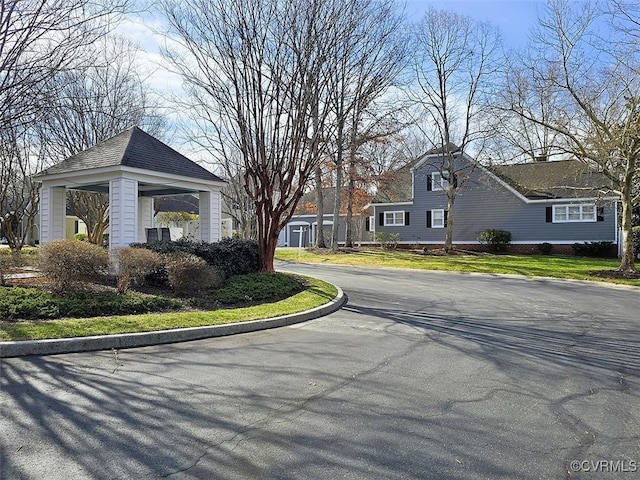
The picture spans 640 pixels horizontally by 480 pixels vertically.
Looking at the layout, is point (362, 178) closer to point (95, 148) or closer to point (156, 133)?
point (156, 133)

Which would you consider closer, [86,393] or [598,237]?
[86,393]

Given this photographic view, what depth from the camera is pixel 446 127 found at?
28.4m

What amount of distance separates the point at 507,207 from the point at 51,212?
83.3 ft

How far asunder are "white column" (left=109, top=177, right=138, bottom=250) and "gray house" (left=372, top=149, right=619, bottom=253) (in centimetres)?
2093

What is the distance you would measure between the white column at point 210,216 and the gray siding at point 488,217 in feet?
61.1

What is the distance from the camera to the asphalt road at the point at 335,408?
337cm

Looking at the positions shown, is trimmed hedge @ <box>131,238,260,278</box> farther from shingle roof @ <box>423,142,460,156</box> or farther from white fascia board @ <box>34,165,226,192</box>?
shingle roof @ <box>423,142,460,156</box>

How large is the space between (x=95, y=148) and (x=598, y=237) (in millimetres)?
26620

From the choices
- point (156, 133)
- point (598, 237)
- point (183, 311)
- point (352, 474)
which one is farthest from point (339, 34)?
point (598, 237)

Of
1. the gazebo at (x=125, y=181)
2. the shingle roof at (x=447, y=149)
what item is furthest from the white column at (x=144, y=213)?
the shingle roof at (x=447, y=149)

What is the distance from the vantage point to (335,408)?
14.6 ft

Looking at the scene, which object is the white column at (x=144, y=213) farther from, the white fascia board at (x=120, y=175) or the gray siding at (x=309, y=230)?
the gray siding at (x=309, y=230)

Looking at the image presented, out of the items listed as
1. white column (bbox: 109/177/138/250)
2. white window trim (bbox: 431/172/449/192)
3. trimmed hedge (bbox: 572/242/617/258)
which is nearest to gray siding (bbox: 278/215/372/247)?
white window trim (bbox: 431/172/449/192)

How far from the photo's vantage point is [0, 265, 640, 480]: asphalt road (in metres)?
3.37
